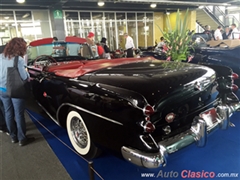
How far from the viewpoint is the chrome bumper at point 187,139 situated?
174 cm

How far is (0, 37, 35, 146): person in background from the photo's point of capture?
2.82 meters

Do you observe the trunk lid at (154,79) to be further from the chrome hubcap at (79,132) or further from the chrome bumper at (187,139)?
the chrome hubcap at (79,132)

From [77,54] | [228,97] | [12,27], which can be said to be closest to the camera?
[228,97]

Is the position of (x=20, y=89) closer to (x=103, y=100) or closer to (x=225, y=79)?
(x=103, y=100)

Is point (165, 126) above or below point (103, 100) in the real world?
below

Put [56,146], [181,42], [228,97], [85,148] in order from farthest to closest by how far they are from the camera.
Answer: [181,42], [56,146], [228,97], [85,148]

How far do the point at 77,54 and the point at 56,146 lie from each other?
78.2 inches

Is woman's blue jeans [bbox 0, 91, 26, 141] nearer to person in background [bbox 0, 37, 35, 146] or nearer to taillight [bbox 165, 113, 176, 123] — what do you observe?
person in background [bbox 0, 37, 35, 146]

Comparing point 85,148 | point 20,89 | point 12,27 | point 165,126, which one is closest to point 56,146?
point 85,148

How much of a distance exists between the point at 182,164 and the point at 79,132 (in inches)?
52.4

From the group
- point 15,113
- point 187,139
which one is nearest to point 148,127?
point 187,139

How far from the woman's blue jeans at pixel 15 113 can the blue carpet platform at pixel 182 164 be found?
578mm

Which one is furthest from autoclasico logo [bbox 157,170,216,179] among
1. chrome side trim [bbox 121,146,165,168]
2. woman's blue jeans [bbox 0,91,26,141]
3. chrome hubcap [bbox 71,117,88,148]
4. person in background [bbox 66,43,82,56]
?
person in background [bbox 66,43,82,56]

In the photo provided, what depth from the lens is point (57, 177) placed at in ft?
7.49
